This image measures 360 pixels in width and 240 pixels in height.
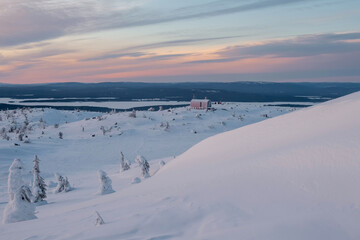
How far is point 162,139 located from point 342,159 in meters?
33.5

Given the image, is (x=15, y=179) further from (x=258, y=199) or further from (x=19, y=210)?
(x=258, y=199)

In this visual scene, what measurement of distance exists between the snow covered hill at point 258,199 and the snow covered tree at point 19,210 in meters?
1.61

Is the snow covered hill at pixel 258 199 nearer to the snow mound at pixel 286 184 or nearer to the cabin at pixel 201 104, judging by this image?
the snow mound at pixel 286 184

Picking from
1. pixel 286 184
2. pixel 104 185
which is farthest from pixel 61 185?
pixel 286 184

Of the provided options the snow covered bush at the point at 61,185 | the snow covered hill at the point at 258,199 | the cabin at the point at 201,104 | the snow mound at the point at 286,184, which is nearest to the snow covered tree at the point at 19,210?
the snow covered hill at the point at 258,199

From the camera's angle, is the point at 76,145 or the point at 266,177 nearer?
the point at 266,177

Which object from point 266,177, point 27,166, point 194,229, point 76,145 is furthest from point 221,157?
point 76,145

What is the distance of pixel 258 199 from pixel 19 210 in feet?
27.5

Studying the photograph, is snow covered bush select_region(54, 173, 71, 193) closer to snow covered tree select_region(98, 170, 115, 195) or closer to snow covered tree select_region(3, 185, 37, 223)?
snow covered tree select_region(98, 170, 115, 195)

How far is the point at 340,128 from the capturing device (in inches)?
372

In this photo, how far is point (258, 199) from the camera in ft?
24.3

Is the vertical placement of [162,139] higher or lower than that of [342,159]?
lower

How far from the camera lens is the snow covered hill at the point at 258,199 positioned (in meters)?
6.22

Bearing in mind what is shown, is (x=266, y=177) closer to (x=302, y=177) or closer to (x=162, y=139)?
(x=302, y=177)
